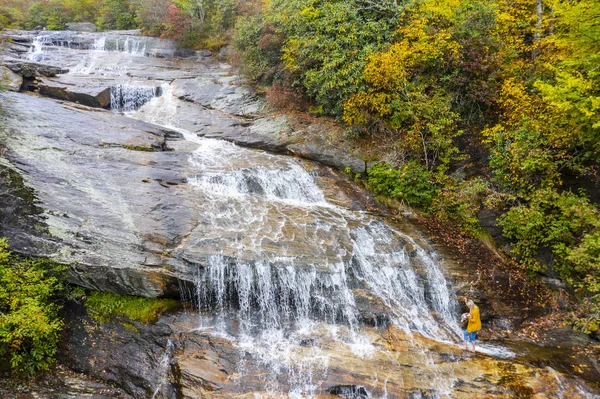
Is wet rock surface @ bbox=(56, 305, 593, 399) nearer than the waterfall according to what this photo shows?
Yes

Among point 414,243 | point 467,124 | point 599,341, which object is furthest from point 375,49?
point 599,341

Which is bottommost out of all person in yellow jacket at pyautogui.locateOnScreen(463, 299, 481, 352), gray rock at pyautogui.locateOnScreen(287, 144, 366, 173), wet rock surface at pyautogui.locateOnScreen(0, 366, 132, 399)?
wet rock surface at pyautogui.locateOnScreen(0, 366, 132, 399)

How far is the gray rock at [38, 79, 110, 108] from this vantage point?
16297mm

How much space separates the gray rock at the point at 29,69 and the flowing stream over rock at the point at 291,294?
566 cm

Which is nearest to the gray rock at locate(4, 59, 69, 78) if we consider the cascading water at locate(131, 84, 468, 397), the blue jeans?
the cascading water at locate(131, 84, 468, 397)

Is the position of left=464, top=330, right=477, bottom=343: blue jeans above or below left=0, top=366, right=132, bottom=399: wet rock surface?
above

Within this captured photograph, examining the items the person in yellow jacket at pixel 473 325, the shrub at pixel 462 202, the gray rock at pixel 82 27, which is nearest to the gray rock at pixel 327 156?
the shrub at pixel 462 202

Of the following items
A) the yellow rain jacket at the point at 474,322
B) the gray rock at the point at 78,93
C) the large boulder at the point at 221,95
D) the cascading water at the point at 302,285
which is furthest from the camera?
the large boulder at the point at 221,95

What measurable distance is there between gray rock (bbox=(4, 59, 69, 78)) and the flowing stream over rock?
→ 18.6 feet

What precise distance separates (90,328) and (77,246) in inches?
77.8

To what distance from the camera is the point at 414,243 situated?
10570 mm

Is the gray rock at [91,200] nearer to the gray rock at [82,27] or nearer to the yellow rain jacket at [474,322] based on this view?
the yellow rain jacket at [474,322]

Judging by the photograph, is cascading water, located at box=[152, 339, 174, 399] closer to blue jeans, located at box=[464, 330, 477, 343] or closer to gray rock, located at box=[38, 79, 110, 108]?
blue jeans, located at box=[464, 330, 477, 343]

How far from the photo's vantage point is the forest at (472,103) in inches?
355
